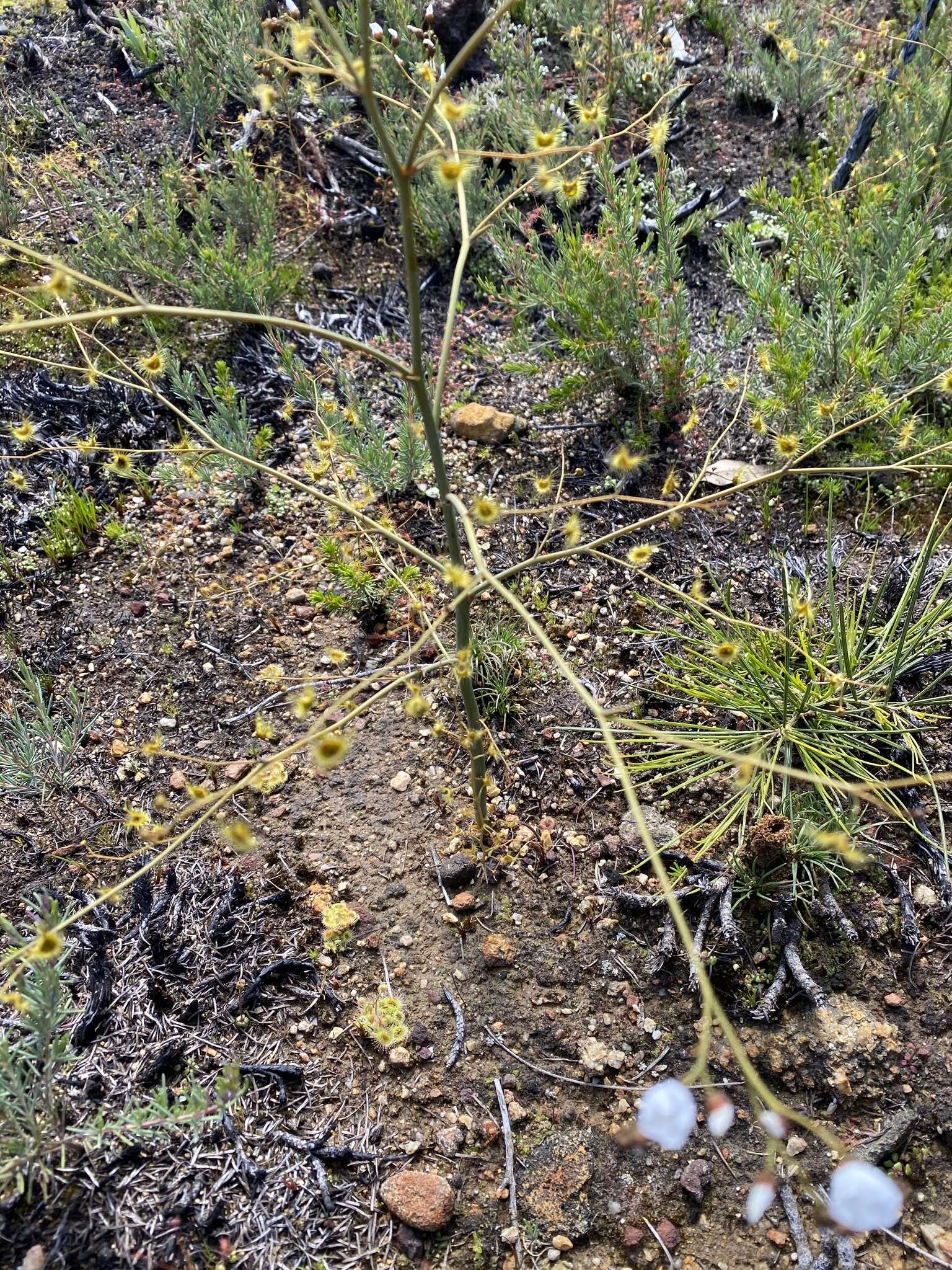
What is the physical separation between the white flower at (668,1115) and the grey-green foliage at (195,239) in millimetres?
2862

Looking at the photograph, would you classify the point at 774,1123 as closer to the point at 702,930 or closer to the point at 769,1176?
the point at 769,1176

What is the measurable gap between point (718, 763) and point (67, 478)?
2300mm

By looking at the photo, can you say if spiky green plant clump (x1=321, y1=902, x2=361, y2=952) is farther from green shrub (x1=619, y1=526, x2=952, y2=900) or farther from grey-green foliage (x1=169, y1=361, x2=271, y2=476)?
grey-green foliage (x1=169, y1=361, x2=271, y2=476)

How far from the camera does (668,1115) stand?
34.5 inches

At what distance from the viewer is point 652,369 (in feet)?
9.13

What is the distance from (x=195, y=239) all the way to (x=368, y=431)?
1566 mm

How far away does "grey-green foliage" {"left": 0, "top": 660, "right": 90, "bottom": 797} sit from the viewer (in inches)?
78.9

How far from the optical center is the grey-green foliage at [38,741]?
6.57 ft

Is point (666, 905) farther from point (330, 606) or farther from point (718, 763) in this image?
point (330, 606)

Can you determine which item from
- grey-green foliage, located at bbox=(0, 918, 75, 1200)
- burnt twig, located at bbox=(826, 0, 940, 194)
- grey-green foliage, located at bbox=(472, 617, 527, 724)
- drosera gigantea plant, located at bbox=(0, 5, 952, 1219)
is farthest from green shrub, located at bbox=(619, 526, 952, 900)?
burnt twig, located at bbox=(826, 0, 940, 194)

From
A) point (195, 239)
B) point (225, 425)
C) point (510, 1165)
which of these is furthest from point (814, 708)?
point (195, 239)

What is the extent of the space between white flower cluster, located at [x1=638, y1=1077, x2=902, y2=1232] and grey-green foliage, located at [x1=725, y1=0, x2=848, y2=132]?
4024 mm

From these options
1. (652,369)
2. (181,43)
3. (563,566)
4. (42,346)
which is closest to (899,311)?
(652,369)

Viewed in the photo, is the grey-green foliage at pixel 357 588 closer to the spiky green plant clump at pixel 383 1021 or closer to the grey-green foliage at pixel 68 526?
the grey-green foliage at pixel 68 526
